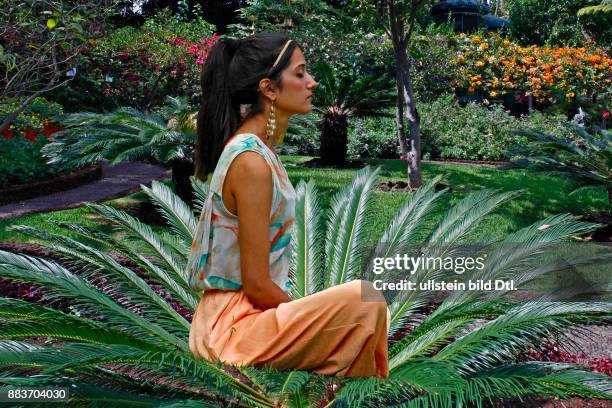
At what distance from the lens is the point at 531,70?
62.6ft

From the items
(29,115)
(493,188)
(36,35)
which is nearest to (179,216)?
(493,188)

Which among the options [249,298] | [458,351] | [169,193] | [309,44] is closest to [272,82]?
[249,298]

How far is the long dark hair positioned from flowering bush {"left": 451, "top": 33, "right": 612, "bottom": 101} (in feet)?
53.8

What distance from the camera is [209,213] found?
8.52 ft

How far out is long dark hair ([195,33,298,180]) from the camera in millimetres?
2635

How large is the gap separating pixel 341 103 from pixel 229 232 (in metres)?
10.4

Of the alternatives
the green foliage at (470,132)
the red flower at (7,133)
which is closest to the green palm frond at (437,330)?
the red flower at (7,133)

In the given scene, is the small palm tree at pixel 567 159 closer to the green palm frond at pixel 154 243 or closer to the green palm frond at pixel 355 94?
the green palm frond at pixel 355 94

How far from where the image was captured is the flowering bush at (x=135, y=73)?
54.4 ft

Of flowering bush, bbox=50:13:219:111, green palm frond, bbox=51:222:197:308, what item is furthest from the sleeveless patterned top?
flowering bush, bbox=50:13:219:111

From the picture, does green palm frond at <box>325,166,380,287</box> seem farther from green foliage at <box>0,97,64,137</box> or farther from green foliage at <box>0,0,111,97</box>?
green foliage at <box>0,97,64,137</box>

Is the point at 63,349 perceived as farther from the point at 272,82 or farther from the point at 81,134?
the point at 81,134

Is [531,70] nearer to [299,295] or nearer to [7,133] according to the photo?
[7,133]

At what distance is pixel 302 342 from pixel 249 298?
25cm
